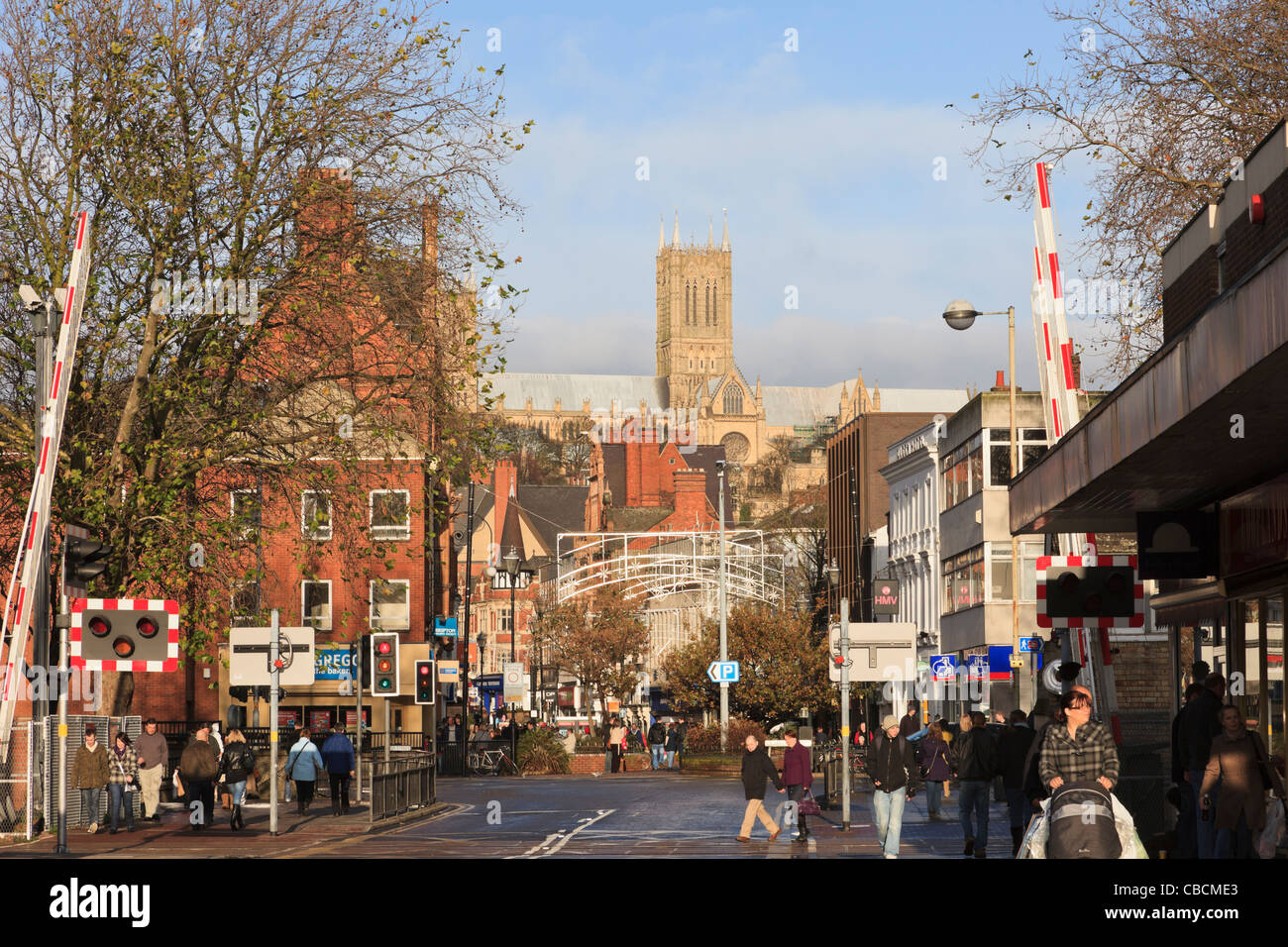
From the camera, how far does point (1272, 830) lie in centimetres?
1404

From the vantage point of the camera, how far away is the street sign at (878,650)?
88.7 feet

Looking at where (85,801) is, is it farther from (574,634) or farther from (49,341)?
(574,634)

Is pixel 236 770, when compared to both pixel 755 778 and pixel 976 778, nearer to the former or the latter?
pixel 755 778

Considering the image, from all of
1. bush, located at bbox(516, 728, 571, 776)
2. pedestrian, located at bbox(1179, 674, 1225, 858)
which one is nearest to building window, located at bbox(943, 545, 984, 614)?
bush, located at bbox(516, 728, 571, 776)

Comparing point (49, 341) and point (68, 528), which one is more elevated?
point (49, 341)

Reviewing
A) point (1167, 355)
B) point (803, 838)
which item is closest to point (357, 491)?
point (803, 838)

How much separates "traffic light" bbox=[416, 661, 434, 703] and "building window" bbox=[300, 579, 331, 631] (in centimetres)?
2096

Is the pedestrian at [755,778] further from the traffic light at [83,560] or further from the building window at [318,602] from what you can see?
the building window at [318,602]

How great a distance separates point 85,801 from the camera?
85.6 feet

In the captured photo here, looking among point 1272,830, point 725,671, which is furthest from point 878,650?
point 725,671

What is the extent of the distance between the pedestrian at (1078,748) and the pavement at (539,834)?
8618mm

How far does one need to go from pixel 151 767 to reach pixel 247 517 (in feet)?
14.7

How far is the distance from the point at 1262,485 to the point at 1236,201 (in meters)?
2.86

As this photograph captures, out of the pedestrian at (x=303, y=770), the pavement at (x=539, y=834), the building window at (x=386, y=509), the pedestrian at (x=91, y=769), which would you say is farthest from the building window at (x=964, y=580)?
the pedestrian at (x=91, y=769)
